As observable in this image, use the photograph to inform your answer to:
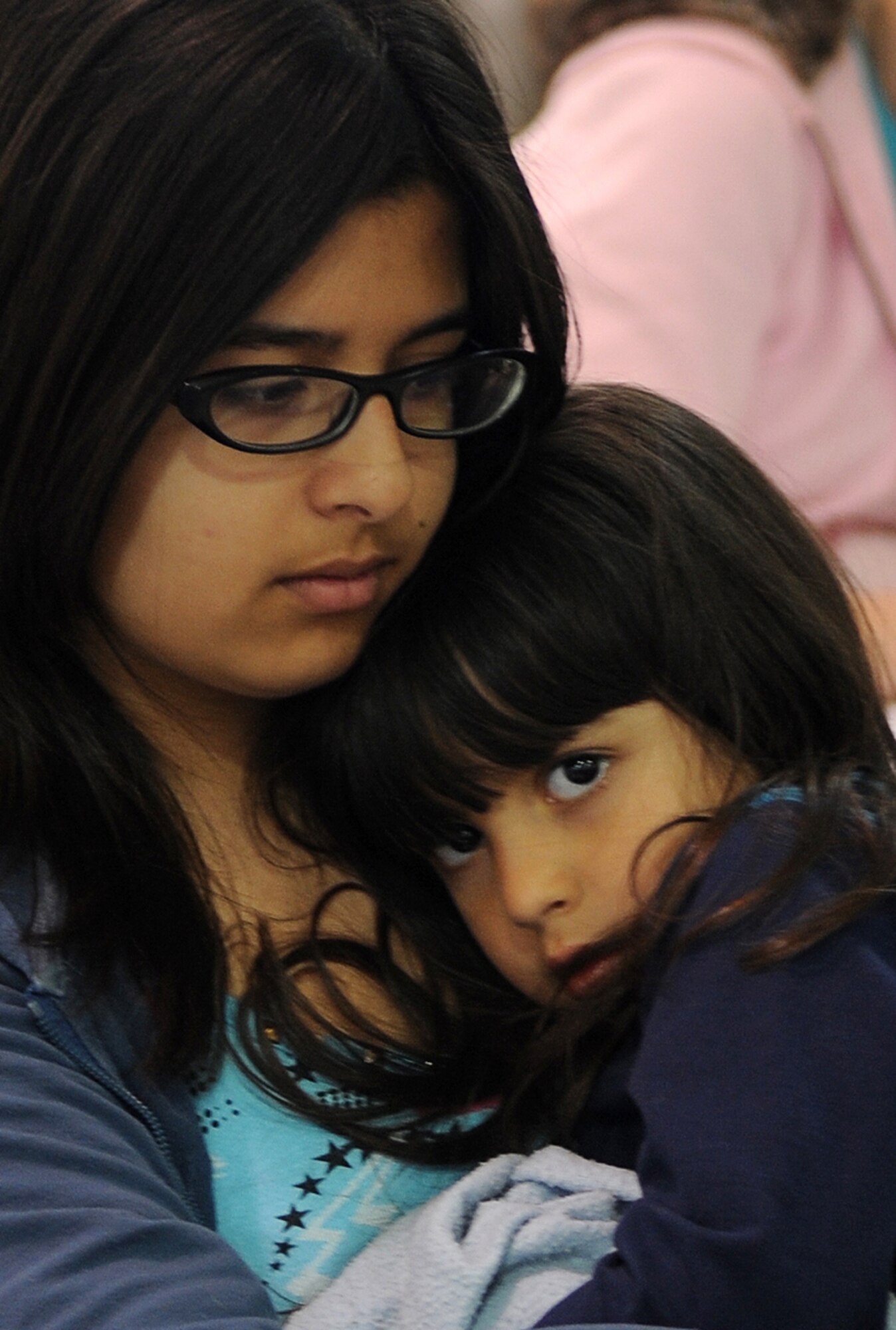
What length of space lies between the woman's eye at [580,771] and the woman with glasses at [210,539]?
0.54 ft

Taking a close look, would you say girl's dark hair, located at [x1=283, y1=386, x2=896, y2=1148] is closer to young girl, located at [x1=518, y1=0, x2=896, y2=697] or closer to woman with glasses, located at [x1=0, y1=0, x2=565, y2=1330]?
woman with glasses, located at [x1=0, y1=0, x2=565, y2=1330]

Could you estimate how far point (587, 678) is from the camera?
3.59 ft

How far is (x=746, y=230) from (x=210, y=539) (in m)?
1.00

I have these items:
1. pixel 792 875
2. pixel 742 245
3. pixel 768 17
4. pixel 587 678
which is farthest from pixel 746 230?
pixel 792 875

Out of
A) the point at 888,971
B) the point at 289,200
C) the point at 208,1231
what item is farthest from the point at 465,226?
the point at 208,1231

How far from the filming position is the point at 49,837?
1088 millimetres

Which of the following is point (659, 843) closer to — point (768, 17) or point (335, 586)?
point (335, 586)

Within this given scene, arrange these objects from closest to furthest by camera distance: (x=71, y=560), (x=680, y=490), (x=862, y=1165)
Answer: (x=862, y=1165) → (x=71, y=560) → (x=680, y=490)

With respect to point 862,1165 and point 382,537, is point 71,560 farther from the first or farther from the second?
point 862,1165

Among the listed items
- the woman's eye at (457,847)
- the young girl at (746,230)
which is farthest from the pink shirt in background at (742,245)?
the woman's eye at (457,847)

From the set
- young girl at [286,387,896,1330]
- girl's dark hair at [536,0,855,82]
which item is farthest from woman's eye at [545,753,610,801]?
girl's dark hair at [536,0,855,82]

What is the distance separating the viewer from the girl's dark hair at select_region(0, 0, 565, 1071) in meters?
0.96

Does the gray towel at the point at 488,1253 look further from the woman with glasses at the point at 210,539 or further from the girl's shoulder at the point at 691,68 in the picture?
the girl's shoulder at the point at 691,68

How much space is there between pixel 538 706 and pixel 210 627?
209 mm
